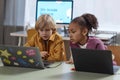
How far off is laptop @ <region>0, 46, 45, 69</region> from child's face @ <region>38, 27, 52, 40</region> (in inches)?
19.3

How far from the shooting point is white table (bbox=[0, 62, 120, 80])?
1451 mm

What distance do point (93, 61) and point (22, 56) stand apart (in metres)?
0.44

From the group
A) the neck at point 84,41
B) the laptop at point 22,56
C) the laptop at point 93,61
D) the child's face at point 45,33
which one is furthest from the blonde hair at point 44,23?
the laptop at point 93,61

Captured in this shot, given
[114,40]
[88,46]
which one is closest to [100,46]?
[88,46]

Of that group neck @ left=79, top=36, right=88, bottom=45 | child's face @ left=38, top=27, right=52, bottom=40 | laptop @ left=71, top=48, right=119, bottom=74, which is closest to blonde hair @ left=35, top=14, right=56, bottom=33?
child's face @ left=38, top=27, right=52, bottom=40

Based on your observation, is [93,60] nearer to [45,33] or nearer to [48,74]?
[48,74]

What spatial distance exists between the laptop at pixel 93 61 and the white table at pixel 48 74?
40 millimetres

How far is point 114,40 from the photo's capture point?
3.38 meters

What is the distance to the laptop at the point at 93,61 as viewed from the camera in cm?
148

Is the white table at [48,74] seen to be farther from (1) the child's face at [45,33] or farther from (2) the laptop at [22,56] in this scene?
(1) the child's face at [45,33]

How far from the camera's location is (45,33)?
2.14 metres

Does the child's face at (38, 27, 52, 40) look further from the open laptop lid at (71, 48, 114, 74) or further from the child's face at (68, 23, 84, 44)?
the open laptop lid at (71, 48, 114, 74)

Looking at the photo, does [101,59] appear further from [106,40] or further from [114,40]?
[114,40]

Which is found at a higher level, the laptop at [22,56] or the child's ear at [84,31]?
the child's ear at [84,31]
